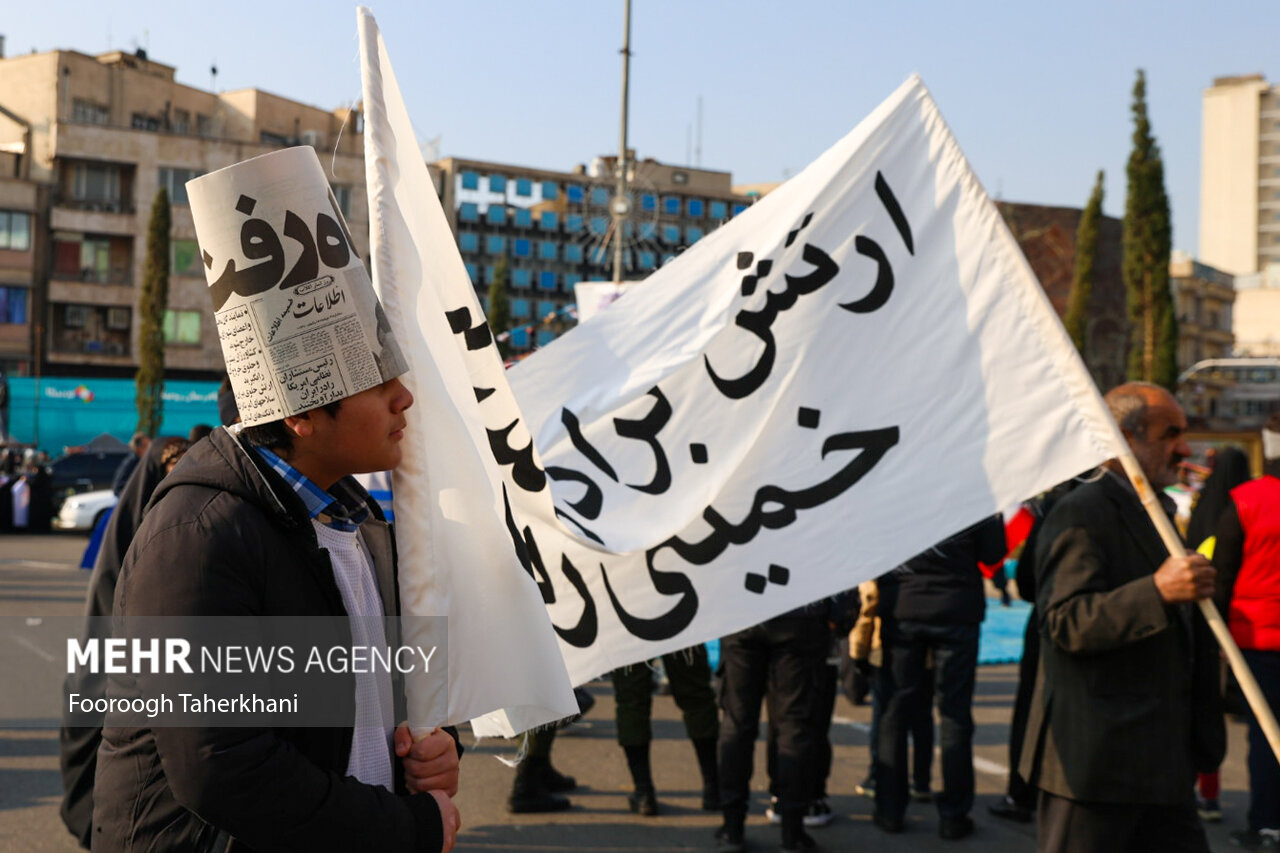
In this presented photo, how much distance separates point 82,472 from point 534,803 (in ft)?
70.1

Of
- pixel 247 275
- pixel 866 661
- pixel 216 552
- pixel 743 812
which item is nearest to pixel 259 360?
pixel 247 275

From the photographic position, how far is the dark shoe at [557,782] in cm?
667

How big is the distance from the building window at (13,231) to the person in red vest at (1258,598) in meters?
47.8

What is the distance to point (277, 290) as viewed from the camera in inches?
82.1

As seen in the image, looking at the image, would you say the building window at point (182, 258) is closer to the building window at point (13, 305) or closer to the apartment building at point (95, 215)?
the apartment building at point (95, 215)

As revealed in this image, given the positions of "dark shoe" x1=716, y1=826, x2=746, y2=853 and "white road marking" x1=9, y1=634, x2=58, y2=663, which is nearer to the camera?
"dark shoe" x1=716, y1=826, x2=746, y2=853

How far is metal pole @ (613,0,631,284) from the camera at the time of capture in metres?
20.5

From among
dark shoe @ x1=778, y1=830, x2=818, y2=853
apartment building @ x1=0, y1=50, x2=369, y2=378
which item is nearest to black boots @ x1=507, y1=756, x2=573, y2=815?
dark shoe @ x1=778, y1=830, x2=818, y2=853

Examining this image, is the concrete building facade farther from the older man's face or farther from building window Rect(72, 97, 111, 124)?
the older man's face

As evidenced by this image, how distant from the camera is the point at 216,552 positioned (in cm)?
191

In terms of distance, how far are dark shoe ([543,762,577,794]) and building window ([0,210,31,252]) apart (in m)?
45.9

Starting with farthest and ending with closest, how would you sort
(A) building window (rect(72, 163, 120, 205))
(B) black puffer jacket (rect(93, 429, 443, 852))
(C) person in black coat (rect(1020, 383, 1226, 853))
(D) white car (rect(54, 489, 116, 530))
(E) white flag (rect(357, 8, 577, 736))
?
1. (A) building window (rect(72, 163, 120, 205))
2. (D) white car (rect(54, 489, 116, 530))
3. (C) person in black coat (rect(1020, 383, 1226, 853))
4. (E) white flag (rect(357, 8, 577, 736))
5. (B) black puffer jacket (rect(93, 429, 443, 852))

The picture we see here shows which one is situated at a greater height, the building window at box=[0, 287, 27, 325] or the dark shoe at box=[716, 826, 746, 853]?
the building window at box=[0, 287, 27, 325]

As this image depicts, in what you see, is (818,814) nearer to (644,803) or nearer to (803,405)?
(644,803)
